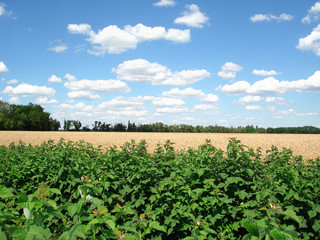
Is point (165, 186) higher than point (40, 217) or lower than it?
lower

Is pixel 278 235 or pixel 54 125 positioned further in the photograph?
pixel 54 125

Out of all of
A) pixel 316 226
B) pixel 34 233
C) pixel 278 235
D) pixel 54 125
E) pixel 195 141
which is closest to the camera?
pixel 278 235

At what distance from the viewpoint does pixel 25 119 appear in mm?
82125

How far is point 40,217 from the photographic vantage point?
5.55 feet

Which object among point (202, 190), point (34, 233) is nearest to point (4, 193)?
point (34, 233)

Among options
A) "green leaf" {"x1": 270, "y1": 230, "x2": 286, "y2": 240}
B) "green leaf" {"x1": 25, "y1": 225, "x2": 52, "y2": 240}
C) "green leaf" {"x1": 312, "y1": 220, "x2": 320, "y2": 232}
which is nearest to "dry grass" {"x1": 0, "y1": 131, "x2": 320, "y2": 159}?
"green leaf" {"x1": 312, "y1": 220, "x2": 320, "y2": 232}

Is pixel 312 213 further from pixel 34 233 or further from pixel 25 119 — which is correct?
pixel 25 119

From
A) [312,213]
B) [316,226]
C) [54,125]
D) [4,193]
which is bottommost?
[316,226]

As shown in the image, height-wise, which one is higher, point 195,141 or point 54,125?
point 54,125

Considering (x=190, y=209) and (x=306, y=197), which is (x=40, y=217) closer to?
(x=190, y=209)

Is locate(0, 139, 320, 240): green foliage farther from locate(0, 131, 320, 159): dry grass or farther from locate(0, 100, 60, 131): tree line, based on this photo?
locate(0, 100, 60, 131): tree line

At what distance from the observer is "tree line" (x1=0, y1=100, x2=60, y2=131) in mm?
78625

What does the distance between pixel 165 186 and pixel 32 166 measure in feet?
11.1

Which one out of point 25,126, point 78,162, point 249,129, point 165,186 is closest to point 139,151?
point 78,162
